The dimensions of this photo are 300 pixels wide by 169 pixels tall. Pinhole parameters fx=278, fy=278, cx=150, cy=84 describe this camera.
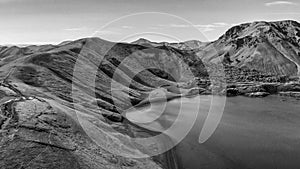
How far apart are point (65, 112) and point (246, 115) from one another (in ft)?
220

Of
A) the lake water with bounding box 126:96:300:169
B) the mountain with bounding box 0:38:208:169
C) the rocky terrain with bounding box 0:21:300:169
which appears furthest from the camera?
the lake water with bounding box 126:96:300:169

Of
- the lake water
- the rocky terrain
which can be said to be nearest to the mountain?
the rocky terrain

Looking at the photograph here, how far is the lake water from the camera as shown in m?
56.5

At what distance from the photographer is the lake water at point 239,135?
185 feet

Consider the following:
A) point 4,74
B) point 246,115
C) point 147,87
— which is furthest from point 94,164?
point 147,87

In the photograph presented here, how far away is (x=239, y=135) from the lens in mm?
73438

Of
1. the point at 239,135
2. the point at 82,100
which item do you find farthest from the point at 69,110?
the point at 239,135

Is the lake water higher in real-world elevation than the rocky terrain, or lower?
lower

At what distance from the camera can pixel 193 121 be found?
89.0 meters

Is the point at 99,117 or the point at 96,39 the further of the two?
the point at 96,39

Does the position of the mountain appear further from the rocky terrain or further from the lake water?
the lake water

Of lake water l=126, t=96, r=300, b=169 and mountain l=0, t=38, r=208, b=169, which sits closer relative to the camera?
mountain l=0, t=38, r=208, b=169

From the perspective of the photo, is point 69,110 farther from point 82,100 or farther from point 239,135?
point 239,135

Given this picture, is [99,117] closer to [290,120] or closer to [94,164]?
[94,164]
